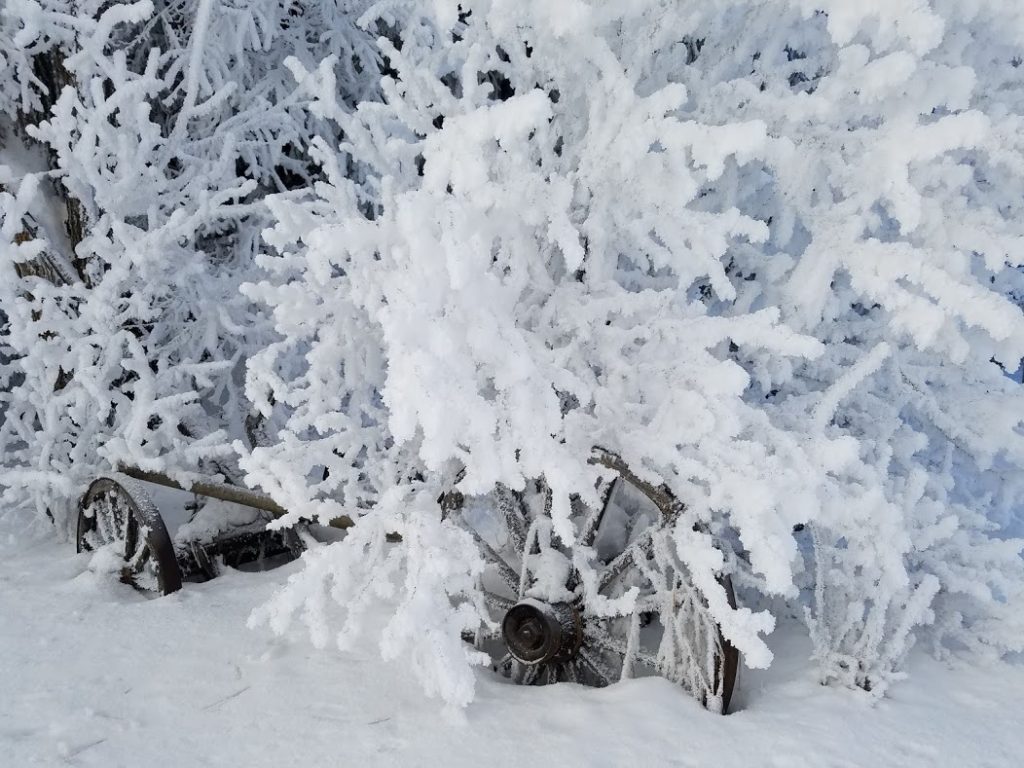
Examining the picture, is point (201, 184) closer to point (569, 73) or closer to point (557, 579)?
point (569, 73)

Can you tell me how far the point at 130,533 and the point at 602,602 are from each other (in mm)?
2844

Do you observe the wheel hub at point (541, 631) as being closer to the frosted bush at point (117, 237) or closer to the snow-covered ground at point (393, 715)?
the snow-covered ground at point (393, 715)

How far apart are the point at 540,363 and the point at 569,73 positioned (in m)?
1.40

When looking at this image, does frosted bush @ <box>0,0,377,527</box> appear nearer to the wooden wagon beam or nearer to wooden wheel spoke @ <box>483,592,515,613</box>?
the wooden wagon beam

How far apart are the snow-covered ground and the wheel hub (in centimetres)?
15

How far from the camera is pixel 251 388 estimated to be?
144 inches

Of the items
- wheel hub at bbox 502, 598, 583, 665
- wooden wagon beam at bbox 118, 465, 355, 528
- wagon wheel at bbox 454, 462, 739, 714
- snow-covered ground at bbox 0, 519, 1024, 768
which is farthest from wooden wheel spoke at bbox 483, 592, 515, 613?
wooden wagon beam at bbox 118, 465, 355, 528

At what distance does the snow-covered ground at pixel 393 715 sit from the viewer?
8.88 ft

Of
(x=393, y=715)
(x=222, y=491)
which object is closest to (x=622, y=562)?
(x=393, y=715)

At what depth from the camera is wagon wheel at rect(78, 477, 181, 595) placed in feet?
13.9

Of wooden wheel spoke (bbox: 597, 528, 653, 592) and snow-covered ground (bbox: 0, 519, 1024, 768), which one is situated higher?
wooden wheel spoke (bbox: 597, 528, 653, 592)

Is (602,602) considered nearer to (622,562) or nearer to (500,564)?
(622,562)

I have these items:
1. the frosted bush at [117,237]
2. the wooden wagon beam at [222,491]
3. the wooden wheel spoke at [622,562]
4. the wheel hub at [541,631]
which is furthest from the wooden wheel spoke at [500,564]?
the frosted bush at [117,237]

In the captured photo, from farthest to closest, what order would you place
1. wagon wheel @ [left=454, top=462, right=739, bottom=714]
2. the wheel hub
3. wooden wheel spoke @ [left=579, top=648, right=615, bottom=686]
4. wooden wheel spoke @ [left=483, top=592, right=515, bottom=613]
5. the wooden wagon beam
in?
the wooden wagon beam → wooden wheel spoke @ [left=483, top=592, right=515, bottom=613] → wooden wheel spoke @ [left=579, top=648, right=615, bottom=686] → the wheel hub → wagon wheel @ [left=454, top=462, right=739, bottom=714]
